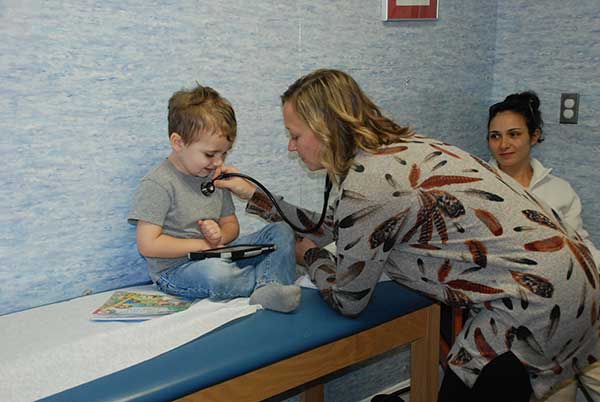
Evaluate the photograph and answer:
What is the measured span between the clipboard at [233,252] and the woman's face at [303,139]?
28 centimetres

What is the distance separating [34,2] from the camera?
1406 mm

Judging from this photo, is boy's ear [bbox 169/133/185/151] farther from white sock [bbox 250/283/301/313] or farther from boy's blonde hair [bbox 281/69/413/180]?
white sock [bbox 250/283/301/313]

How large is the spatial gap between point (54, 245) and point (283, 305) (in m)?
0.59

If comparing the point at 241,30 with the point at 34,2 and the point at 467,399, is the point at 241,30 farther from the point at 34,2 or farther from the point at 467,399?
the point at 467,399

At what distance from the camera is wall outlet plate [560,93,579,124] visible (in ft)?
8.28

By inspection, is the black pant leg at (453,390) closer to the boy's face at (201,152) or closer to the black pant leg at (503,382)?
the black pant leg at (503,382)

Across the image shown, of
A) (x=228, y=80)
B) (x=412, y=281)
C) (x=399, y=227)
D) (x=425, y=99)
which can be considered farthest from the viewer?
(x=425, y=99)

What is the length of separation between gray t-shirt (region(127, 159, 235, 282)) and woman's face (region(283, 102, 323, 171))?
1.07 ft

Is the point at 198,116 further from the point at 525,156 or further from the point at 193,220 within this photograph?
the point at 525,156

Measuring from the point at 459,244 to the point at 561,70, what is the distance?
5.01ft

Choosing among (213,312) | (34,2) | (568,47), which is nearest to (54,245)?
(213,312)

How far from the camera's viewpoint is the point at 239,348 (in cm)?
126

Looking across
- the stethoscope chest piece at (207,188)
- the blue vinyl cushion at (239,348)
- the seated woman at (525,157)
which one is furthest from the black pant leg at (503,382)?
the seated woman at (525,157)

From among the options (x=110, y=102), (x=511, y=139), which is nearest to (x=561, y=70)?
(x=511, y=139)
